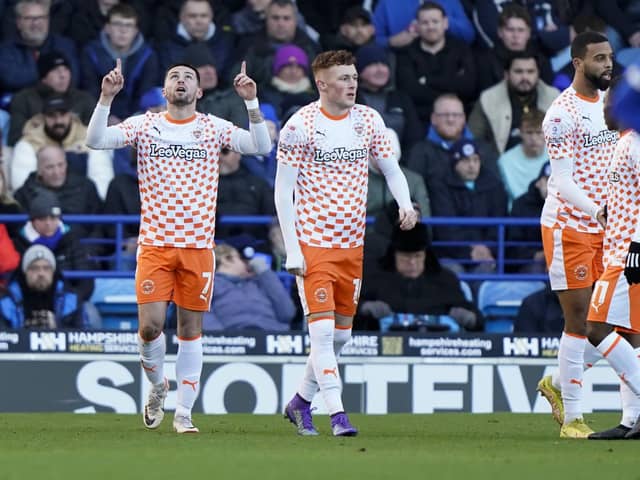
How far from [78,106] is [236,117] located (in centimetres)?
174

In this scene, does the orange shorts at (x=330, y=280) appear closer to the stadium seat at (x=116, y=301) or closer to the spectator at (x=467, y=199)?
the stadium seat at (x=116, y=301)

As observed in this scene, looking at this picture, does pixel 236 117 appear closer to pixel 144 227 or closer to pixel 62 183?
pixel 62 183

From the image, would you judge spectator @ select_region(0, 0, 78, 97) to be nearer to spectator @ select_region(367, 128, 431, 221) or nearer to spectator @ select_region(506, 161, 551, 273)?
spectator @ select_region(367, 128, 431, 221)

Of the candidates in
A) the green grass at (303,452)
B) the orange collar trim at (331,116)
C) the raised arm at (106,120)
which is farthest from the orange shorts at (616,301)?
the raised arm at (106,120)

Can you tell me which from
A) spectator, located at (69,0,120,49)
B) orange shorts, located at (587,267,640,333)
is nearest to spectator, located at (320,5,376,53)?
spectator, located at (69,0,120,49)

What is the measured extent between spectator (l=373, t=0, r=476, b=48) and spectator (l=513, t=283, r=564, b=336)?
12.4ft

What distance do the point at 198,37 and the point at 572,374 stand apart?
874 cm

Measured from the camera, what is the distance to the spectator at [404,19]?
794 inches

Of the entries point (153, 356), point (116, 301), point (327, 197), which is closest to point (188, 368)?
point (153, 356)

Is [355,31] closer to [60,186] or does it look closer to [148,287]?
[60,186]

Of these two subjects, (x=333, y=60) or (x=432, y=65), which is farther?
(x=432, y=65)

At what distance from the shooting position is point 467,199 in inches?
746

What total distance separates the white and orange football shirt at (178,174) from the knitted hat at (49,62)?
22.4 feet

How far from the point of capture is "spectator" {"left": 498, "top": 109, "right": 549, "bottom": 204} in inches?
751
